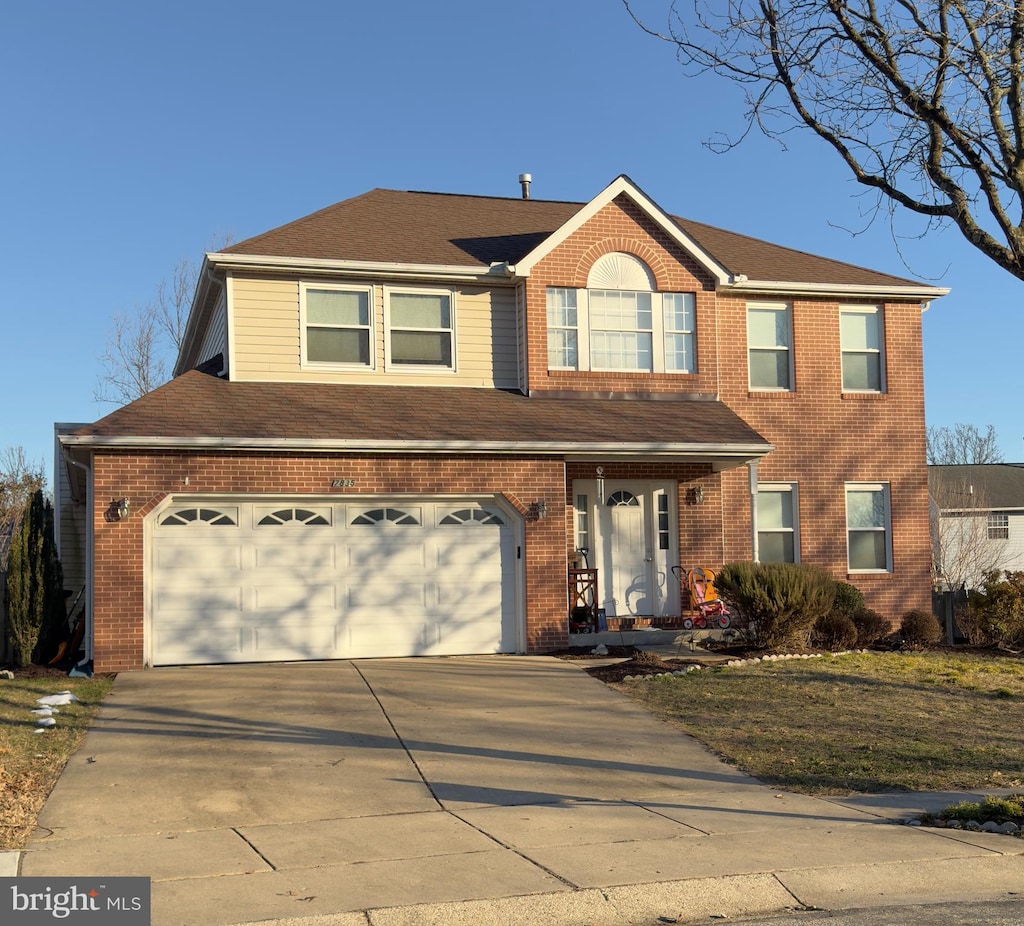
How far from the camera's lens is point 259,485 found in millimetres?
15164

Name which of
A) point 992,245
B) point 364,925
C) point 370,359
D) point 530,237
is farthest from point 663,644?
point 364,925

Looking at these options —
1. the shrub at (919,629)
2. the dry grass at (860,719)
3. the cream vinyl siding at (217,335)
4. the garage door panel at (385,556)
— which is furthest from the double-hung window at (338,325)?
A: the shrub at (919,629)

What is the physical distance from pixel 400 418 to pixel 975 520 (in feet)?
89.0

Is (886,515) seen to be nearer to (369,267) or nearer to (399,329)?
(399,329)

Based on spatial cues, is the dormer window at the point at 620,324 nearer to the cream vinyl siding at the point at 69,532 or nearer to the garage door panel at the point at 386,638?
the garage door panel at the point at 386,638

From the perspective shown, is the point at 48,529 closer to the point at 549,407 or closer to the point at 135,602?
the point at 135,602

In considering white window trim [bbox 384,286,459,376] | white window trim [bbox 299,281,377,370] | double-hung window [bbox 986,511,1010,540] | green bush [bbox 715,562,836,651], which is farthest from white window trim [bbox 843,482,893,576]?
double-hung window [bbox 986,511,1010,540]

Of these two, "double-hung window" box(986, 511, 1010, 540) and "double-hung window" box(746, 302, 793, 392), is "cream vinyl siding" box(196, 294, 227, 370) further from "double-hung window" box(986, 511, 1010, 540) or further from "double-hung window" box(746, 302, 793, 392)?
"double-hung window" box(986, 511, 1010, 540)

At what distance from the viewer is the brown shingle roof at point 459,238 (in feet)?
57.9

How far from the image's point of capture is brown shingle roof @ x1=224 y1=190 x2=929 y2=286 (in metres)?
17.6

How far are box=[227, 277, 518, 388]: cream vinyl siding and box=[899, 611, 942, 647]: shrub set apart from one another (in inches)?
294

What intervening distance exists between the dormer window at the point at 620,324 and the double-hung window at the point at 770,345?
54.7 inches

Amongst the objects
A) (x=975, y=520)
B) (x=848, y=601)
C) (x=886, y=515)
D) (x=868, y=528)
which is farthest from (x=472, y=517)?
(x=975, y=520)

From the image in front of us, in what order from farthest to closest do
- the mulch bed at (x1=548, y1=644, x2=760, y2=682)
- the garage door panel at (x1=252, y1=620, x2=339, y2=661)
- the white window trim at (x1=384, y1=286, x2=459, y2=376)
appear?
the white window trim at (x1=384, y1=286, x2=459, y2=376)
the garage door panel at (x1=252, y1=620, x2=339, y2=661)
the mulch bed at (x1=548, y1=644, x2=760, y2=682)
